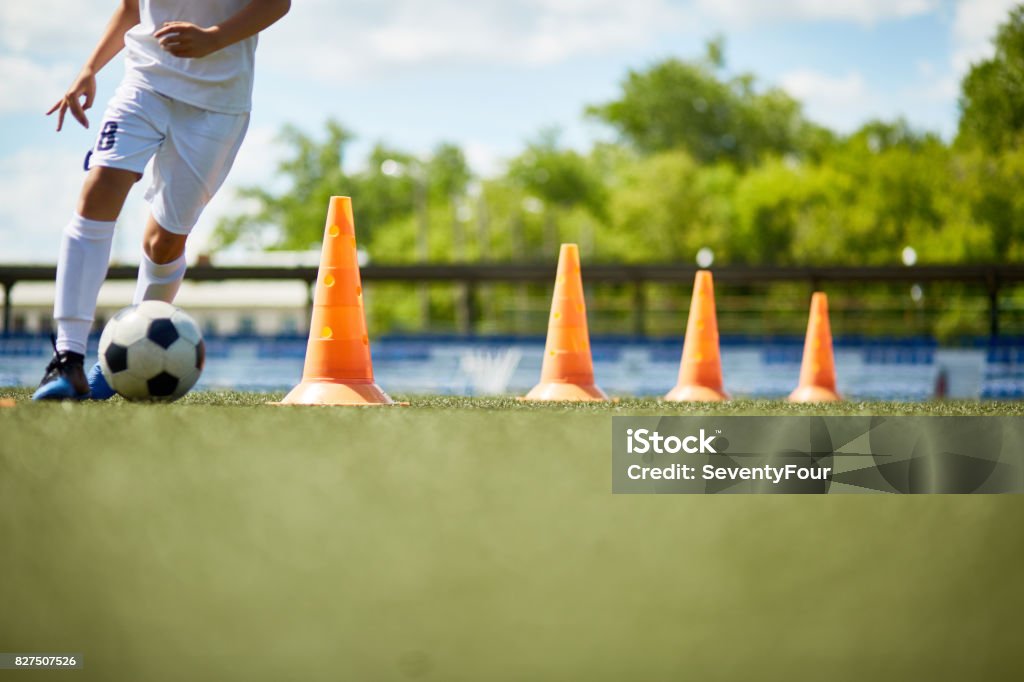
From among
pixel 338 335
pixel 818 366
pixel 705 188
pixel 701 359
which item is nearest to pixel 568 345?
pixel 701 359

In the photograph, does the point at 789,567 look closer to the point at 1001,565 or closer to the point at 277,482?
the point at 1001,565

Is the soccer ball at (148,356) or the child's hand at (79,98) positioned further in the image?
the child's hand at (79,98)

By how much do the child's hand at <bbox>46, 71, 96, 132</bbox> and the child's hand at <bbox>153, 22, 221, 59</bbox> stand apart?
0.67m

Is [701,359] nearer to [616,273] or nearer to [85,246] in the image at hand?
[85,246]

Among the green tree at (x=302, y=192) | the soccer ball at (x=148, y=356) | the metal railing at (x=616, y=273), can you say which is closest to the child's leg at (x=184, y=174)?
the soccer ball at (x=148, y=356)

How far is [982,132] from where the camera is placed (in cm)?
3164

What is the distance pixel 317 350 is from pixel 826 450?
363 cm

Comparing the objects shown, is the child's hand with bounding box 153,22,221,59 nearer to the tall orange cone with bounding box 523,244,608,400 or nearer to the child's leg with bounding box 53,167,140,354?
the child's leg with bounding box 53,167,140,354

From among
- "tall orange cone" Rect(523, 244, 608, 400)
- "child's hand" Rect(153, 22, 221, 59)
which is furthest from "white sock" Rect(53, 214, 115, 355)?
"tall orange cone" Rect(523, 244, 608, 400)

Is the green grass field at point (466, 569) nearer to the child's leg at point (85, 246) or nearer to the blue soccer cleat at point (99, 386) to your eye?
the child's leg at point (85, 246)

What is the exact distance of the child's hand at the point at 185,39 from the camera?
4949 millimetres

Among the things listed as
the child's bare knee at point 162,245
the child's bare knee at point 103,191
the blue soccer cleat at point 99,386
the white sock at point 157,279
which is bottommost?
the blue soccer cleat at point 99,386

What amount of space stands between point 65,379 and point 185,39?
153 centimetres

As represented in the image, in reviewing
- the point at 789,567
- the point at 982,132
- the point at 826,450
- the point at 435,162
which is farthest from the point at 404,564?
the point at 435,162
